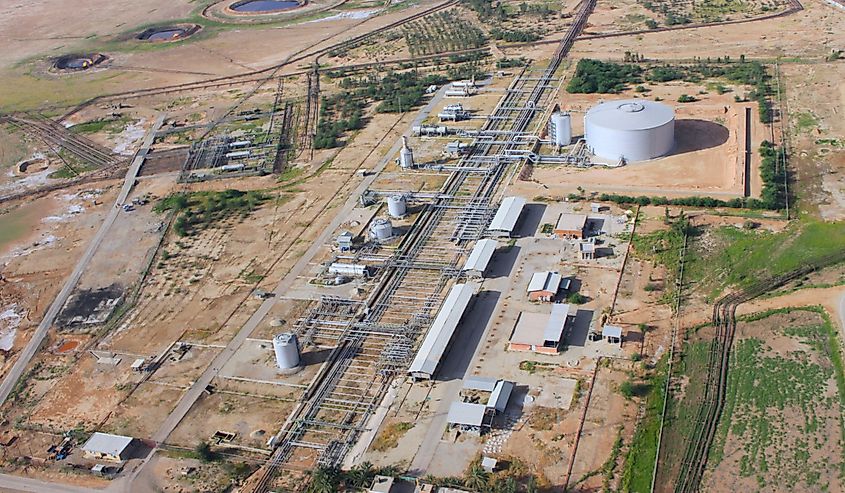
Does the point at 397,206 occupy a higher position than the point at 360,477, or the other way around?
the point at 397,206

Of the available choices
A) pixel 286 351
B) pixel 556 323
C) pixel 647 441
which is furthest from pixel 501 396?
pixel 286 351

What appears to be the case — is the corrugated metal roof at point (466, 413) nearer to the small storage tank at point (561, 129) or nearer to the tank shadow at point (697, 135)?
the small storage tank at point (561, 129)

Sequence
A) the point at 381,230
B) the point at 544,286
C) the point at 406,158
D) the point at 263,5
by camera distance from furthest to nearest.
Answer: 1. the point at 263,5
2. the point at 406,158
3. the point at 381,230
4. the point at 544,286

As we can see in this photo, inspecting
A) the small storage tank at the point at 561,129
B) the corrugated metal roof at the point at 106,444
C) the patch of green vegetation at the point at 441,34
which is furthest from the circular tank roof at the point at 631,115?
the corrugated metal roof at the point at 106,444

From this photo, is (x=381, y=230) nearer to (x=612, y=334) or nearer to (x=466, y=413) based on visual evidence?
(x=612, y=334)

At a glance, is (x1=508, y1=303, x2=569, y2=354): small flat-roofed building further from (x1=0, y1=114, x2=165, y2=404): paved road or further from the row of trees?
the row of trees

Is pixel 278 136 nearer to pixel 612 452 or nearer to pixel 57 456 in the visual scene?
pixel 57 456
